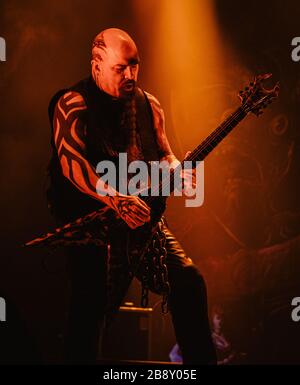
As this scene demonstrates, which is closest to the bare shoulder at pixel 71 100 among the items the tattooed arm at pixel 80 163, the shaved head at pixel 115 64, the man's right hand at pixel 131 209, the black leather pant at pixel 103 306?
the tattooed arm at pixel 80 163

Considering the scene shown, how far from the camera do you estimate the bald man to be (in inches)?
101

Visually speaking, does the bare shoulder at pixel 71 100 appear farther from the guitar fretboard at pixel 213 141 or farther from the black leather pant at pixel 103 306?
the black leather pant at pixel 103 306

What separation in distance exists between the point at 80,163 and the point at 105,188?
143 millimetres

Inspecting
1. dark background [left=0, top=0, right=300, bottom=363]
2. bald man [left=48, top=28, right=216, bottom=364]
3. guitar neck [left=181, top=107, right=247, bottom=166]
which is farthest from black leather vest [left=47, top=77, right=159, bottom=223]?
dark background [left=0, top=0, right=300, bottom=363]

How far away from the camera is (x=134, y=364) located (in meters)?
2.53

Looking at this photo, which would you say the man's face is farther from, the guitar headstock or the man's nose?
the guitar headstock

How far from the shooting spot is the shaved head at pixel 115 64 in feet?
8.99

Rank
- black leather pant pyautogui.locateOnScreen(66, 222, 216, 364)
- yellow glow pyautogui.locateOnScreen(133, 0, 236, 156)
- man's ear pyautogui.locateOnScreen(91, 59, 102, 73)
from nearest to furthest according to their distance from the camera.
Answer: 1. black leather pant pyautogui.locateOnScreen(66, 222, 216, 364)
2. man's ear pyautogui.locateOnScreen(91, 59, 102, 73)
3. yellow glow pyautogui.locateOnScreen(133, 0, 236, 156)

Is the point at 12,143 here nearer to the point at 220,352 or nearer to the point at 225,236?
the point at 225,236

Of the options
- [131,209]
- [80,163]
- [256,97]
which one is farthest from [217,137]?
[80,163]

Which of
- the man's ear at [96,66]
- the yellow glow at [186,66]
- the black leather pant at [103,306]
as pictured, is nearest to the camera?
the black leather pant at [103,306]

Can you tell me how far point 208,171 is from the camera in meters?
3.30

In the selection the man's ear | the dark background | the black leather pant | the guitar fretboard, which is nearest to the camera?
the black leather pant
